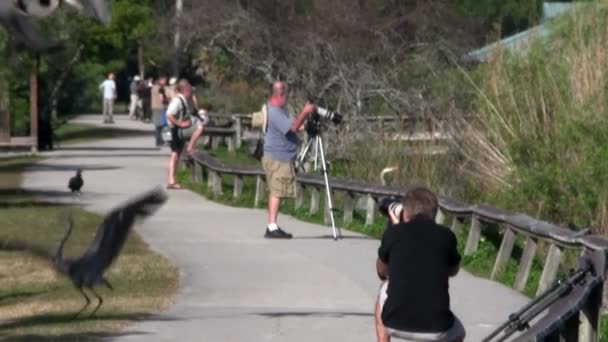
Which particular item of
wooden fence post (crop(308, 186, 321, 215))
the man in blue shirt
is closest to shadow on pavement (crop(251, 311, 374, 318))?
the man in blue shirt

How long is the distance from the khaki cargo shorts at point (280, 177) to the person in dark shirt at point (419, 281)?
846 centimetres

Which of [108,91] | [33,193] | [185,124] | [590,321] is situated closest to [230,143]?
[185,124]

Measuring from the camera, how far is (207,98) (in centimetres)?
4206

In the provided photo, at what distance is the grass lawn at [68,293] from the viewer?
11062 millimetres

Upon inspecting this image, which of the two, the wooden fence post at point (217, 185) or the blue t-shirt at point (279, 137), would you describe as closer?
the blue t-shirt at point (279, 137)

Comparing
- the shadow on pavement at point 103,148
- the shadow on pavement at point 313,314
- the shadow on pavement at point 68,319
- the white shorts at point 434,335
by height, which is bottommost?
the shadow on pavement at point 103,148

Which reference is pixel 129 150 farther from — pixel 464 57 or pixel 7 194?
pixel 7 194

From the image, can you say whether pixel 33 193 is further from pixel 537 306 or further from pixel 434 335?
pixel 434 335

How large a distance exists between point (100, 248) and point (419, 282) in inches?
127

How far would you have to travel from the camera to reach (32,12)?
346 cm

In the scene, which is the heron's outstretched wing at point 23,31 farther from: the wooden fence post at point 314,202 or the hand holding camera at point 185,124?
the hand holding camera at point 185,124

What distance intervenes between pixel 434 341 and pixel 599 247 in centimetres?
286

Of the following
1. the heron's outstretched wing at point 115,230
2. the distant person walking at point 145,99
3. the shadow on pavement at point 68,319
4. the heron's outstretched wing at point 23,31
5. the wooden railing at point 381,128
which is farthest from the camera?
the distant person walking at point 145,99

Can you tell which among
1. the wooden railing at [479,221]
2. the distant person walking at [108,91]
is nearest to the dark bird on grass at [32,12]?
the wooden railing at [479,221]
